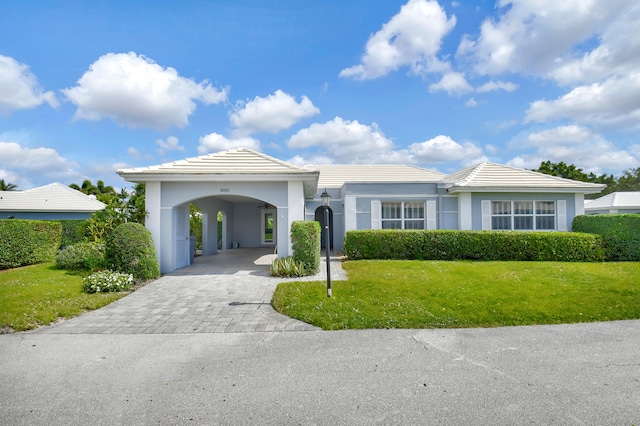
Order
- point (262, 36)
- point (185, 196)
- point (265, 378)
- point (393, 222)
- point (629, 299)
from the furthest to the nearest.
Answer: point (393, 222), point (185, 196), point (262, 36), point (629, 299), point (265, 378)

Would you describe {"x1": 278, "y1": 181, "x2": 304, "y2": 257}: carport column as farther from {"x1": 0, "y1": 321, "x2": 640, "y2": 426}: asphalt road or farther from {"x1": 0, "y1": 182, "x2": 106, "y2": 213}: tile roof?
{"x1": 0, "y1": 182, "x2": 106, "y2": 213}: tile roof

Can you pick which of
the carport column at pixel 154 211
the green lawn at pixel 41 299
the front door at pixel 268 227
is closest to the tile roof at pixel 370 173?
the front door at pixel 268 227

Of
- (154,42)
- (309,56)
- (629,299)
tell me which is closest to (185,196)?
(154,42)

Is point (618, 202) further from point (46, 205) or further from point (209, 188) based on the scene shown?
point (46, 205)

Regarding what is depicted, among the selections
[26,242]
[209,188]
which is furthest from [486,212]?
[26,242]

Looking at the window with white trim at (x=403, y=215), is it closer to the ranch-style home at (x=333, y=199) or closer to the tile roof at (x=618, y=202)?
the ranch-style home at (x=333, y=199)

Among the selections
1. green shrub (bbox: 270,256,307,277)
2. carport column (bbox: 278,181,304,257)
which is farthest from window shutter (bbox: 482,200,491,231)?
green shrub (bbox: 270,256,307,277)

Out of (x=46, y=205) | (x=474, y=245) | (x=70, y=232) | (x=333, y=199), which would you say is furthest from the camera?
(x=46, y=205)

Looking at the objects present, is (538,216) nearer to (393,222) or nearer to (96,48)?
(393,222)

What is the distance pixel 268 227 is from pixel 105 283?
14.3m

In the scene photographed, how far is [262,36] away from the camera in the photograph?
10.7m

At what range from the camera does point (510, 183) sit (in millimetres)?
16516

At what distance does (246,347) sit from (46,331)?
384 cm

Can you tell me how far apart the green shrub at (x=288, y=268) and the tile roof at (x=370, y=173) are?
10.8 m
